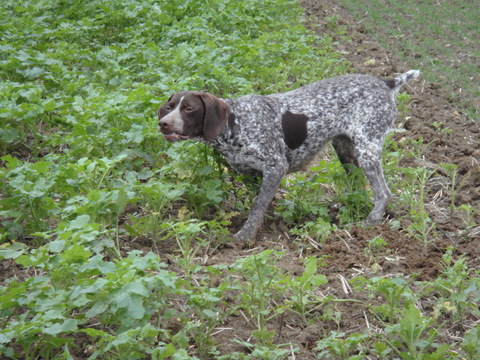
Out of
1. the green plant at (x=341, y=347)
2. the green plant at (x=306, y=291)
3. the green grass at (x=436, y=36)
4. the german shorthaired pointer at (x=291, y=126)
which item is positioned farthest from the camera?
the green grass at (x=436, y=36)

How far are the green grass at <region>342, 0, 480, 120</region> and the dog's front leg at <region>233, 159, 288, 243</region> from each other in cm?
389

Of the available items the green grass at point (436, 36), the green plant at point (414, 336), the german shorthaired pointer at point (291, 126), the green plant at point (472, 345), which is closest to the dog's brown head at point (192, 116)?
the german shorthaired pointer at point (291, 126)

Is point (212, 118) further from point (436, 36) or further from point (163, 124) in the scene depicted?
point (436, 36)

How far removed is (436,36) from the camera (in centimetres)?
1279

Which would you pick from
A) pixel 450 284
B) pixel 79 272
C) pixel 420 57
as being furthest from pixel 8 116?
pixel 420 57

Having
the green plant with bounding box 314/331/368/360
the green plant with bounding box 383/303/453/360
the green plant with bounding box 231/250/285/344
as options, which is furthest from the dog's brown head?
the green plant with bounding box 383/303/453/360

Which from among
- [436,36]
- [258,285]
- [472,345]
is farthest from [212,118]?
[436,36]

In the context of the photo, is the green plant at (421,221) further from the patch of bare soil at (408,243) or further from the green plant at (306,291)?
the green plant at (306,291)

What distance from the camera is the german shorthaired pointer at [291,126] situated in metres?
5.59

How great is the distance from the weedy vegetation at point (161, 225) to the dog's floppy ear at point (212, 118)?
319 mm

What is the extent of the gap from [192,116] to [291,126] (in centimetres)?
97

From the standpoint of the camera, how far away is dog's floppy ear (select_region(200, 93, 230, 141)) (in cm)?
556

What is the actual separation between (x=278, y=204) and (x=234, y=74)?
2.60 meters

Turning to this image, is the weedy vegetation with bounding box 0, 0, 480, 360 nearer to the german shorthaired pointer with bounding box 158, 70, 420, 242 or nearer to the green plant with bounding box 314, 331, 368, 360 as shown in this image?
the green plant with bounding box 314, 331, 368, 360
